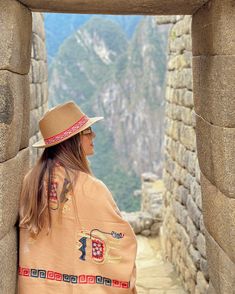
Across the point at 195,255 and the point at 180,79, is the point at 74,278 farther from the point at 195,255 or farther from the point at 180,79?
the point at 180,79

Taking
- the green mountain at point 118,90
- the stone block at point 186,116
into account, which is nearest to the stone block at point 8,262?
the stone block at point 186,116

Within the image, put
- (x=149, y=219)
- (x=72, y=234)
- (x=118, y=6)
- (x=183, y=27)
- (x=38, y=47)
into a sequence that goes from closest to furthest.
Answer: (x=72, y=234) → (x=118, y=6) → (x=38, y=47) → (x=183, y=27) → (x=149, y=219)

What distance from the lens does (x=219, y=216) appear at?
8.45 feet

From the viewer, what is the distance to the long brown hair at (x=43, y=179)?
2303 mm

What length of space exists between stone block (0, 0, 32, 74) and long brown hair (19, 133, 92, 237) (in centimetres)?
44

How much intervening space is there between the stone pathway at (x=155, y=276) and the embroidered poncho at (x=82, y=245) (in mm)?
2841

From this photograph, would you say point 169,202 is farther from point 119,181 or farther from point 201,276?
point 119,181

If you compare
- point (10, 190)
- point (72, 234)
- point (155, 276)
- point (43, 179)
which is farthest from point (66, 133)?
point (155, 276)

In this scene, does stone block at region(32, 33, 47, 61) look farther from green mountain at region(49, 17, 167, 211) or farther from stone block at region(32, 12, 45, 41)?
green mountain at region(49, 17, 167, 211)

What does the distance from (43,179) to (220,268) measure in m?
1.08

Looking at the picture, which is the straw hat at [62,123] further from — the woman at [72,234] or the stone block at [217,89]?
the stone block at [217,89]

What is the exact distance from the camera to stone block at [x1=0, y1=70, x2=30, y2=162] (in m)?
2.18

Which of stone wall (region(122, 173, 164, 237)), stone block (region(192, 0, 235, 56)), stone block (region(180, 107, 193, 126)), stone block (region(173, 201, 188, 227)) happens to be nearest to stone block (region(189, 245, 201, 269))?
stone block (region(173, 201, 188, 227))

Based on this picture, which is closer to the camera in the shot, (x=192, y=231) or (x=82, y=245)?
(x=82, y=245)
